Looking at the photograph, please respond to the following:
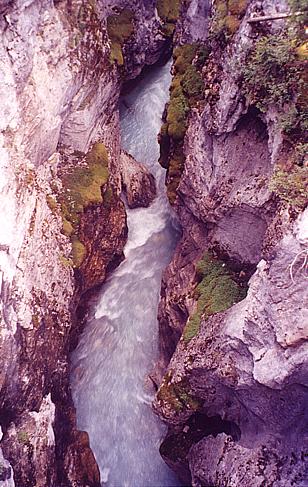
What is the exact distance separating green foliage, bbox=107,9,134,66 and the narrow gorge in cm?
11

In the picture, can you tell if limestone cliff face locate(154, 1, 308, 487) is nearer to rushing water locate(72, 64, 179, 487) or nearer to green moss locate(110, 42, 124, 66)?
rushing water locate(72, 64, 179, 487)

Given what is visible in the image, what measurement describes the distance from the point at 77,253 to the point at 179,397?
5.19 meters

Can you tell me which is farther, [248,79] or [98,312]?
[98,312]

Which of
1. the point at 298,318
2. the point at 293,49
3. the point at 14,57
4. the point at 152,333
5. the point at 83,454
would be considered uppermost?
the point at 293,49

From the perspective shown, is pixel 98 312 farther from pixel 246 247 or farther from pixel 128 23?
pixel 128 23

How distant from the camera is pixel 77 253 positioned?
45.7 ft

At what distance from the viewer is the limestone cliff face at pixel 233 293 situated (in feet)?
29.2

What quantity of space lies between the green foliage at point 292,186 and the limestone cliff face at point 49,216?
646cm

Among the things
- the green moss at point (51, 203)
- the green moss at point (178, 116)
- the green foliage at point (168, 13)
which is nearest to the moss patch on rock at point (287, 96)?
the green moss at point (178, 116)

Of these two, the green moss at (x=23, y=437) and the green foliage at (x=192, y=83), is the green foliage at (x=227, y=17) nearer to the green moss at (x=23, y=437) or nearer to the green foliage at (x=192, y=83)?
the green foliage at (x=192, y=83)

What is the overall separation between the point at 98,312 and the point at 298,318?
8752 mm

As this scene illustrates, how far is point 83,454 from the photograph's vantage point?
13.3 meters

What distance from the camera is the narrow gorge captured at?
31.8ft

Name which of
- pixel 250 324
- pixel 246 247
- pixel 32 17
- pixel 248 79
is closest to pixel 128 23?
pixel 32 17
